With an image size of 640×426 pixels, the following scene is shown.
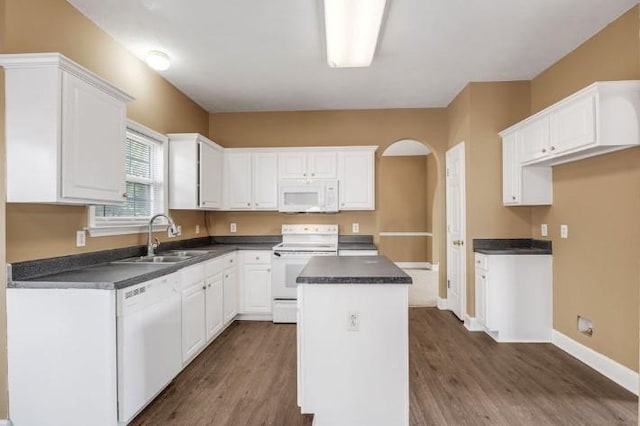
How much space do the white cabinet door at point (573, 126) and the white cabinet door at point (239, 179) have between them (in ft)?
11.2

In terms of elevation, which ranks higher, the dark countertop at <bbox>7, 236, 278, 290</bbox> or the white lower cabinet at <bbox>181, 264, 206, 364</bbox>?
the dark countertop at <bbox>7, 236, 278, 290</bbox>

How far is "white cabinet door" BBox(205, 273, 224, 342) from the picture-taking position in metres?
3.33

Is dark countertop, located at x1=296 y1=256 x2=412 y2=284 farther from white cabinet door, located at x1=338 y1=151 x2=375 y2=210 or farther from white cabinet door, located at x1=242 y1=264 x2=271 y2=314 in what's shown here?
white cabinet door, located at x1=338 y1=151 x2=375 y2=210

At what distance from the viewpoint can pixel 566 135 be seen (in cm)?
268

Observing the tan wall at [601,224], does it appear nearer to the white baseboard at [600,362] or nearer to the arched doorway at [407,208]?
the white baseboard at [600,362]

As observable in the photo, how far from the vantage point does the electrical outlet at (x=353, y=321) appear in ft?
6.51

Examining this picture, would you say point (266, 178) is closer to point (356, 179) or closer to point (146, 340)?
point (356, 179)

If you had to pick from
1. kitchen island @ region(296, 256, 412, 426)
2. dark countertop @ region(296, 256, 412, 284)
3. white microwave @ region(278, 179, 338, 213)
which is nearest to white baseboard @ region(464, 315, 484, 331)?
dark countertop @ region(296, 256, 412, 284)

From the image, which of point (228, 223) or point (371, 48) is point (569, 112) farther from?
point (228, 223)

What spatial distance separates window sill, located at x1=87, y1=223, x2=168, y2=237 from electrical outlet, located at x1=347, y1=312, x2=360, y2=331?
2007 millimetres

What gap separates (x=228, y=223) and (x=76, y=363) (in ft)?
9.93

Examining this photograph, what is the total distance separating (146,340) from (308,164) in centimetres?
290

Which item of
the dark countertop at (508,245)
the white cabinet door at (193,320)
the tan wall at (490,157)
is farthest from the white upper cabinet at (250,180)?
the dark countertop at (508,245)

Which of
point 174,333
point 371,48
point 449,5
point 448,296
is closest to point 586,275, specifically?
point 448,296
